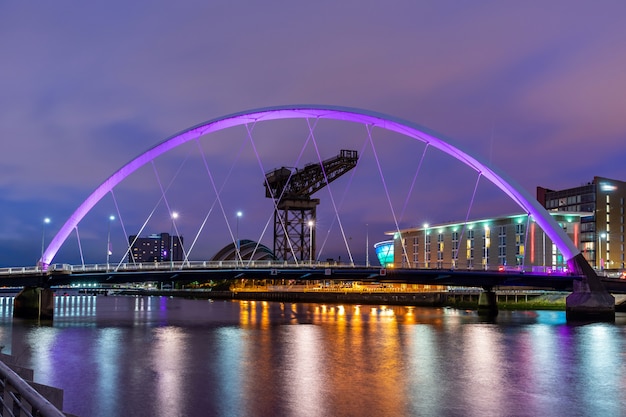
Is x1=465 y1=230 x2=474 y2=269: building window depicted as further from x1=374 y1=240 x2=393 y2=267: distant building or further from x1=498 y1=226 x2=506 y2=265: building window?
x1=374 y1=240 x2=393 y2=267: distant building

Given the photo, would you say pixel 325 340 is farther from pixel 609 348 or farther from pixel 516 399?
pixel 516 399

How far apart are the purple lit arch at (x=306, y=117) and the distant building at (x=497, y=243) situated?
1393 inches

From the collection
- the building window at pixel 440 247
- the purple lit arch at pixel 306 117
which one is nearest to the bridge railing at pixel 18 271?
the purple lit arch at pixel 306 117

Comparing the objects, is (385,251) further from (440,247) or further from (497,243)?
(497,243)

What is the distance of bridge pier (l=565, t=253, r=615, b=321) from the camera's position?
Result: 219 feet

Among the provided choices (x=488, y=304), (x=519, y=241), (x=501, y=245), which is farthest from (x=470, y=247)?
(x=488, y=304)

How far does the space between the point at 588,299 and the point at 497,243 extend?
54.2 meters

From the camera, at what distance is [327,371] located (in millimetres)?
29312

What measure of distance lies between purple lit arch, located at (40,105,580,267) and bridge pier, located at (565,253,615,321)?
1.90 m

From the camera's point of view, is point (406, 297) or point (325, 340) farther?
point (406, 297)

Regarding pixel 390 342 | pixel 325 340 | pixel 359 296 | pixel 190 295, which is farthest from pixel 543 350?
pixel 190 295

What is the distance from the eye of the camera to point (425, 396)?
2306cm

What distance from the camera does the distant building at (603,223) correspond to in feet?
420

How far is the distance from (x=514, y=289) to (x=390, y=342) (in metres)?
72.9
